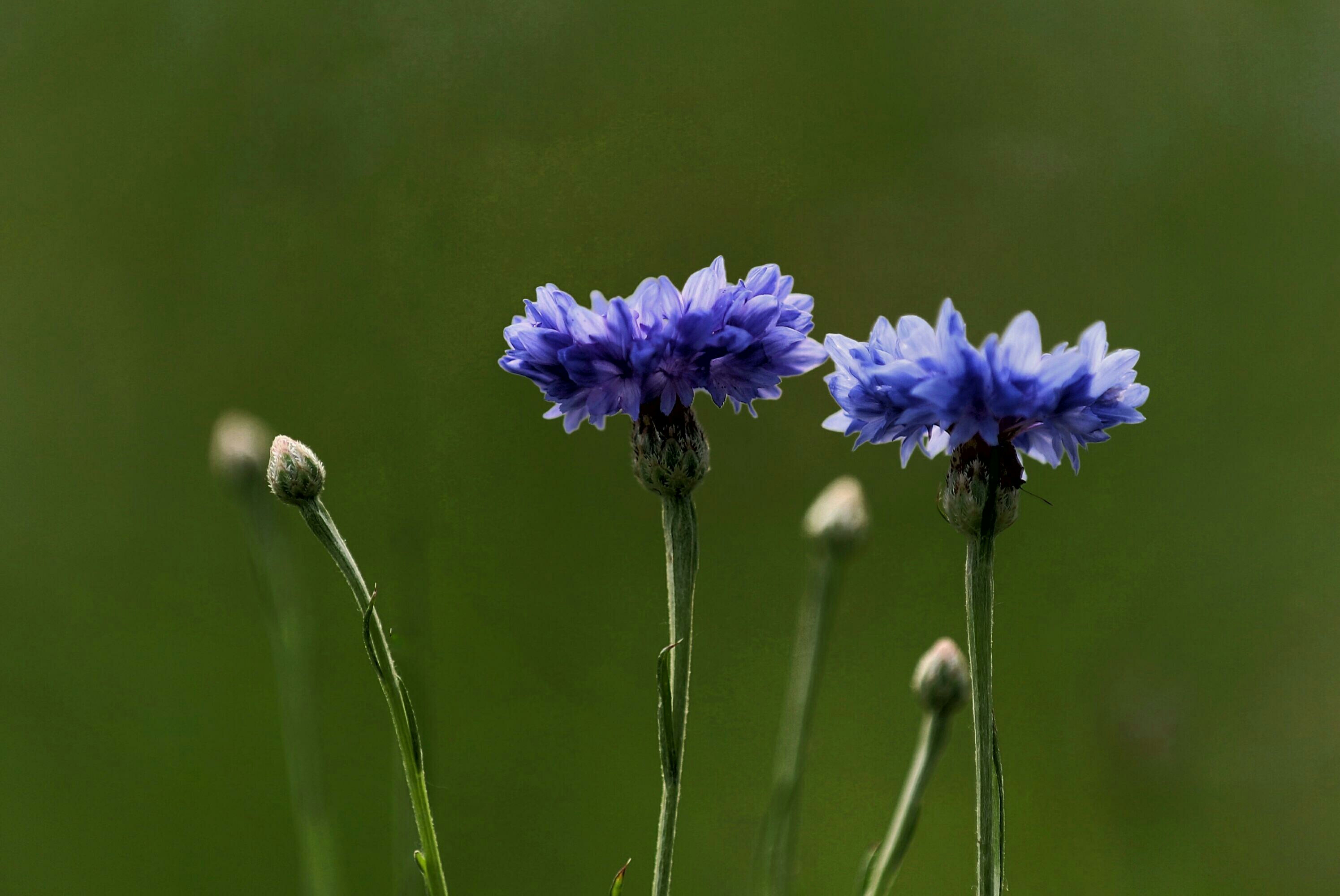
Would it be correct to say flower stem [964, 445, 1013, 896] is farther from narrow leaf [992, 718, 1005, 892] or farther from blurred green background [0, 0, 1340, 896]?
blurred green background [0, 0, 1340, 896]

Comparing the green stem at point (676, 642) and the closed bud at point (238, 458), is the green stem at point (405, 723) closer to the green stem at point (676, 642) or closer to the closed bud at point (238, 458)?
the green stem at point (676, 642)

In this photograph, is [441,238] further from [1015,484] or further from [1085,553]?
[1015,484]

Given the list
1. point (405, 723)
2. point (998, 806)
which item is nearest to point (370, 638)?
point (405, 723)

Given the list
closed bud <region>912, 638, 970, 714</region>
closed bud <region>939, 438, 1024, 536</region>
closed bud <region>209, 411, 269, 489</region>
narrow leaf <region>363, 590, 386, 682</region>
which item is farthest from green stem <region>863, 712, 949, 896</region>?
closed bud <region>209, 411, 269, 489</region>

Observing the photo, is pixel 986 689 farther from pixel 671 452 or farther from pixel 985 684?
pixel 671 452

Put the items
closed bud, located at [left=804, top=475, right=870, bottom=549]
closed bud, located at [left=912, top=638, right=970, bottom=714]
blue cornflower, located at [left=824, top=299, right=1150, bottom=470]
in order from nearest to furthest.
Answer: blue cornflower, located at [left=824, top=299, right=1150, bottom=470] → closed bud, located at [left=912, top=638, right=970, bottom=714] → closed bud, located at [left=804, top=475, right=870, bottom=549]

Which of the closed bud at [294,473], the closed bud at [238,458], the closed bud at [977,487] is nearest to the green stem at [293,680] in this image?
the closed bud at [238,458]

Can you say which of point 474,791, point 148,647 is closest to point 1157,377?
point 474,791
